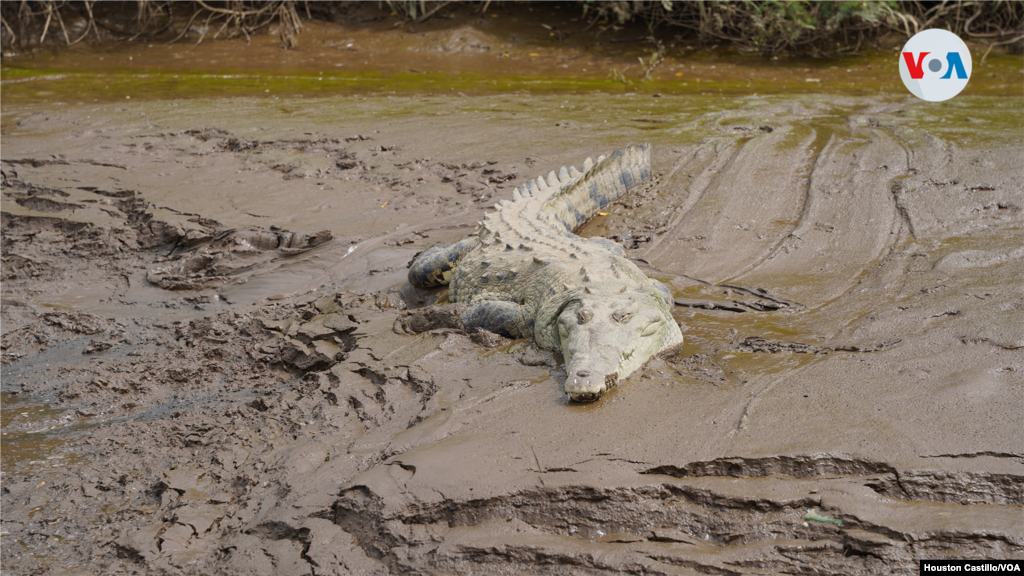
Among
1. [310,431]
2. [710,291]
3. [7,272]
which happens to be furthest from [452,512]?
[7,272]

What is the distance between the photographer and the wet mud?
2.37 meters

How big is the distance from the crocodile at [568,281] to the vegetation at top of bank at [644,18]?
6020mm

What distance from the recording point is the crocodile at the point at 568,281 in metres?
3.21

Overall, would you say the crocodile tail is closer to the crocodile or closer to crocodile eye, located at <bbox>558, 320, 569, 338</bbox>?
the crocodile

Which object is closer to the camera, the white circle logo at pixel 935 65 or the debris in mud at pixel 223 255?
the debris in mud at pixel 223 255

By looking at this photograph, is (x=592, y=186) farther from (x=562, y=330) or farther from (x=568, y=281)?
(x=562, y=330)

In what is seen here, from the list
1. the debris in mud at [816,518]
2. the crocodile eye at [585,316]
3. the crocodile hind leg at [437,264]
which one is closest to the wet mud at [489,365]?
the debris in mud at [816,518]

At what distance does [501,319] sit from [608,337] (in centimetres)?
88

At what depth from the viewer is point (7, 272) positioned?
5180 mm

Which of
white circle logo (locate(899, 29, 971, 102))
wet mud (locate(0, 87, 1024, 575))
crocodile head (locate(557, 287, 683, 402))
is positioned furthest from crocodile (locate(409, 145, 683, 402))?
white circle logo (locate(899, 29, 971, 102))

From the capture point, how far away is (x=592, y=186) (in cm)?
560
